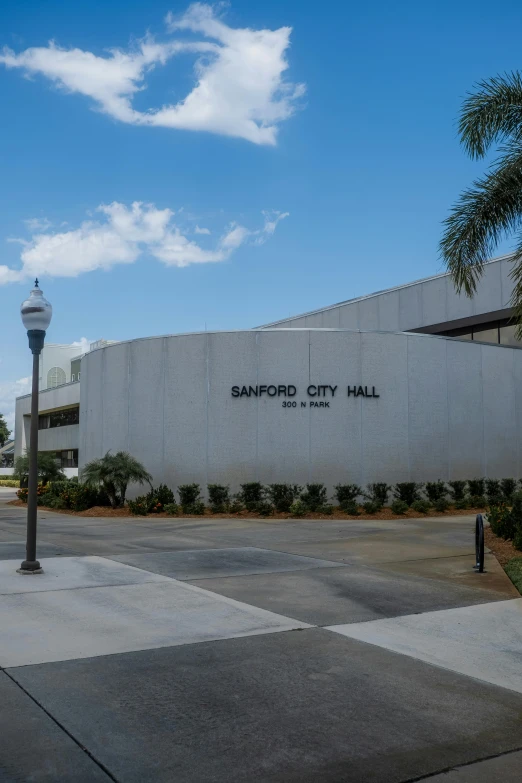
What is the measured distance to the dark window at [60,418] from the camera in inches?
1921

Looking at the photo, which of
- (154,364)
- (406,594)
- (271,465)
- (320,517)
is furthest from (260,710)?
(154,364)

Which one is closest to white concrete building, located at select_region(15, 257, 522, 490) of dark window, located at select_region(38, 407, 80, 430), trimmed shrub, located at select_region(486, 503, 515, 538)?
trimmed shrub, located at select_region(486, 503, 515, 538)

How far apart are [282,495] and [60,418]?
34.2 metres

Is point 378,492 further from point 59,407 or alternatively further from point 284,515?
point 59,407

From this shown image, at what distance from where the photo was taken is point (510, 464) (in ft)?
84.5

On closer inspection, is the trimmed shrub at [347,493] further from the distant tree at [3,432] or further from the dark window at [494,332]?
the distant tree at [3,432]

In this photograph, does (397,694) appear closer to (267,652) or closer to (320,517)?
(267,652)

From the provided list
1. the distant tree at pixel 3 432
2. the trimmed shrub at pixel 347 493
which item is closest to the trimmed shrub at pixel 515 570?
the trimmed shrub at pixel 347 493

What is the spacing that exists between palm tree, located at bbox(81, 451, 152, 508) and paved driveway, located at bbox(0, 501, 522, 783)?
31.7 feet

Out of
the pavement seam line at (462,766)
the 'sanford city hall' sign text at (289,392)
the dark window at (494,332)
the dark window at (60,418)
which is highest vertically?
the dark window at (494,332)

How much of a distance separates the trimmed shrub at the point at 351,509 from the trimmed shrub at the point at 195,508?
3.95m

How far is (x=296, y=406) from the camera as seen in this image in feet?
73.6

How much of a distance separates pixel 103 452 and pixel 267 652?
18.9m

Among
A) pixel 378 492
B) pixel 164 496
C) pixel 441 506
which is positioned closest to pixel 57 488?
pixel 164 496
